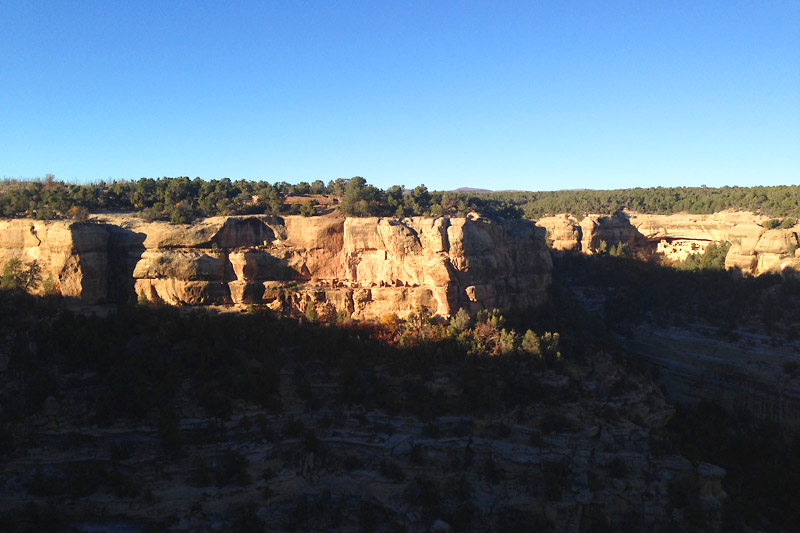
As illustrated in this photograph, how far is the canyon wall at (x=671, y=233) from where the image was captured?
96.4ft

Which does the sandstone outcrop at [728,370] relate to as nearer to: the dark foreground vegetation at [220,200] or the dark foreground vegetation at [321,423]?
the dark foreground vegetation at [321,423]

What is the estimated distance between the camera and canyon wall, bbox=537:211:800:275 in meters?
29.4

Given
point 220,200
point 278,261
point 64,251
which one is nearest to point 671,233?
point 278,261

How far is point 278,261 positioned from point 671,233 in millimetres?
27097

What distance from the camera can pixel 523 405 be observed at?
697 inches

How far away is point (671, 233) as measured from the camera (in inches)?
1399

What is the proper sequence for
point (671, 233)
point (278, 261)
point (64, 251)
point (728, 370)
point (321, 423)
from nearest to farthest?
point (321, 423) < point (64, 251) < point (278, 261) < point (728, 370) < point (671, 233)

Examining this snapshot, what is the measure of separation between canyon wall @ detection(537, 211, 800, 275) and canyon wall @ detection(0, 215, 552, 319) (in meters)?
16.6

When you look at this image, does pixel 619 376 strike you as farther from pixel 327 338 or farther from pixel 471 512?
pixel 327 338

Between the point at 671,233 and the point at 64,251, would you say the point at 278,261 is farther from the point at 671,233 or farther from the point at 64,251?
the point at 671,233

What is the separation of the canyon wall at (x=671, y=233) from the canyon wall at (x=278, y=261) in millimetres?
16560

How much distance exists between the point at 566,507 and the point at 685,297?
1775cm

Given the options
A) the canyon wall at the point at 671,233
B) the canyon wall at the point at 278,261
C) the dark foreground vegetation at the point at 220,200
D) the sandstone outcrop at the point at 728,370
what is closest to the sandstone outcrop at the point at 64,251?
the canyon wall at the point at 278,261

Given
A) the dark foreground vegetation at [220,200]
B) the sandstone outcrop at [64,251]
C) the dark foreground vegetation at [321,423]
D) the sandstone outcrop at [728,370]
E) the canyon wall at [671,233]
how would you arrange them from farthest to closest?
the canyon wall at [671,233] → the dark foreground vegetation at [220,200] → the sandstone outcrop at [728,370] → the sandstone outcrop at [64,251] → the dark foreground vegetation at [321,423]
